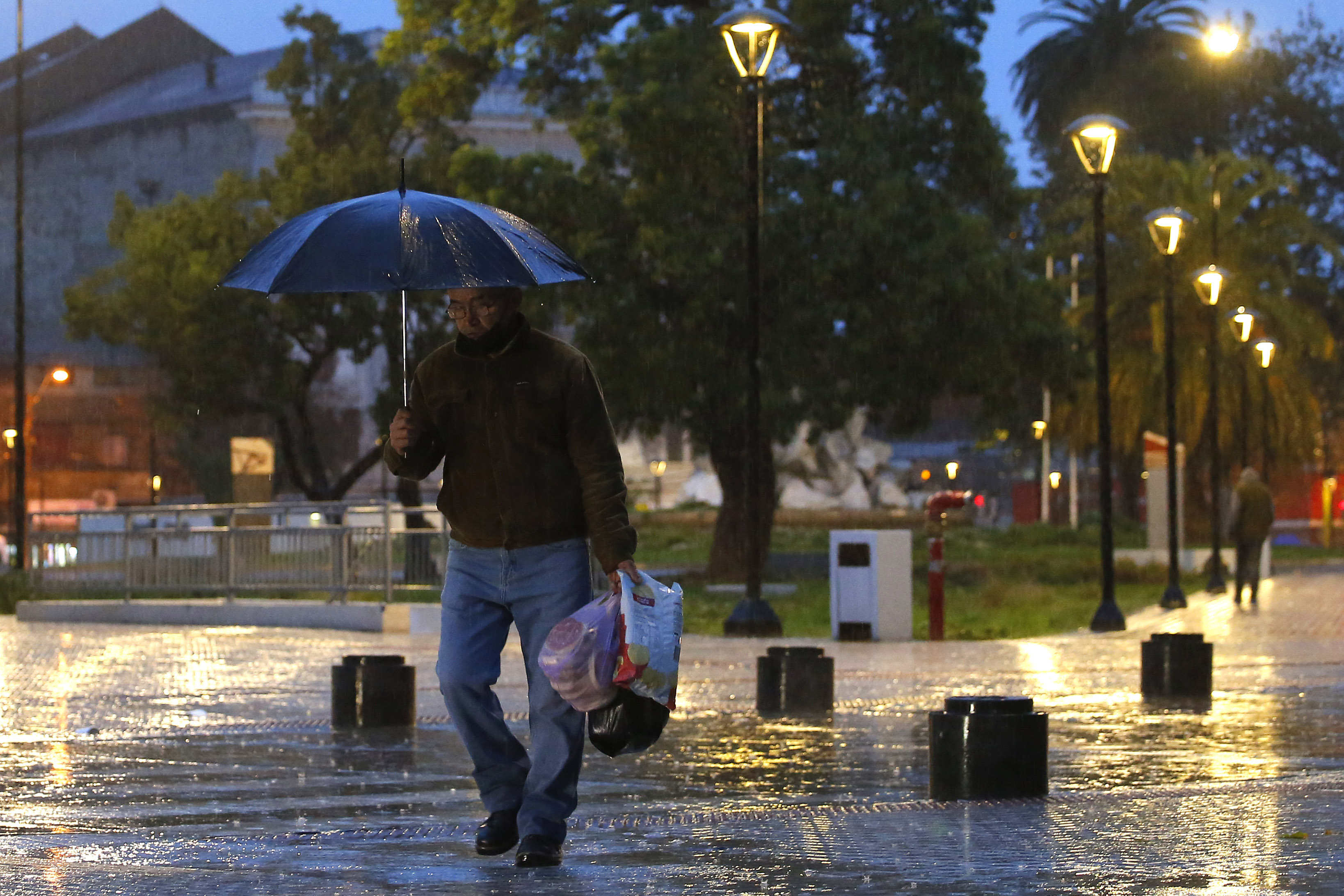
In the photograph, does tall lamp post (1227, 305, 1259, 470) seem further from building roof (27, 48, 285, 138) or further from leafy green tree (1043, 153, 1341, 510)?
building roof (27, 48, 285, 138)

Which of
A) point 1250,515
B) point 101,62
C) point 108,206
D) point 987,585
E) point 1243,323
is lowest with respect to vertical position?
point 987,585

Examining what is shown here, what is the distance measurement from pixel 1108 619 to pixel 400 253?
15715mm

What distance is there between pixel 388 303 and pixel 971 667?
2730 cm

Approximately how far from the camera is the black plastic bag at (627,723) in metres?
6.01

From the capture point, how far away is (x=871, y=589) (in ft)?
61.6

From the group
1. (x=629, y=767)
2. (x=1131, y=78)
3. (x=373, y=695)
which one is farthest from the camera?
(x=1131, y=78)

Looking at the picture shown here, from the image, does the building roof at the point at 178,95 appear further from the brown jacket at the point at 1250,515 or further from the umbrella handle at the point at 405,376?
the umbrella handle at the point at 405,376

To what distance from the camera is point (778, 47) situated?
105 ft

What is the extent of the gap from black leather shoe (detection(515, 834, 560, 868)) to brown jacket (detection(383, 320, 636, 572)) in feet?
2.68

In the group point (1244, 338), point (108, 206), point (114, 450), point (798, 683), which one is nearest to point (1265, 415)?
point (1244, 338)

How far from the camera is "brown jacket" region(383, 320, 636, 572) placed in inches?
239

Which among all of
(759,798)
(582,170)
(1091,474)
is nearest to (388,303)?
(582,170)

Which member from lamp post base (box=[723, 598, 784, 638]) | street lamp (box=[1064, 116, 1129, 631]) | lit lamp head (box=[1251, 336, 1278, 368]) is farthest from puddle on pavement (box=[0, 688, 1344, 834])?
lit lamp head (box=[1251, 336, 1278, 368])

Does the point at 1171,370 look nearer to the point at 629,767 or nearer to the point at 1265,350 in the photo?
the point at 1265,350
